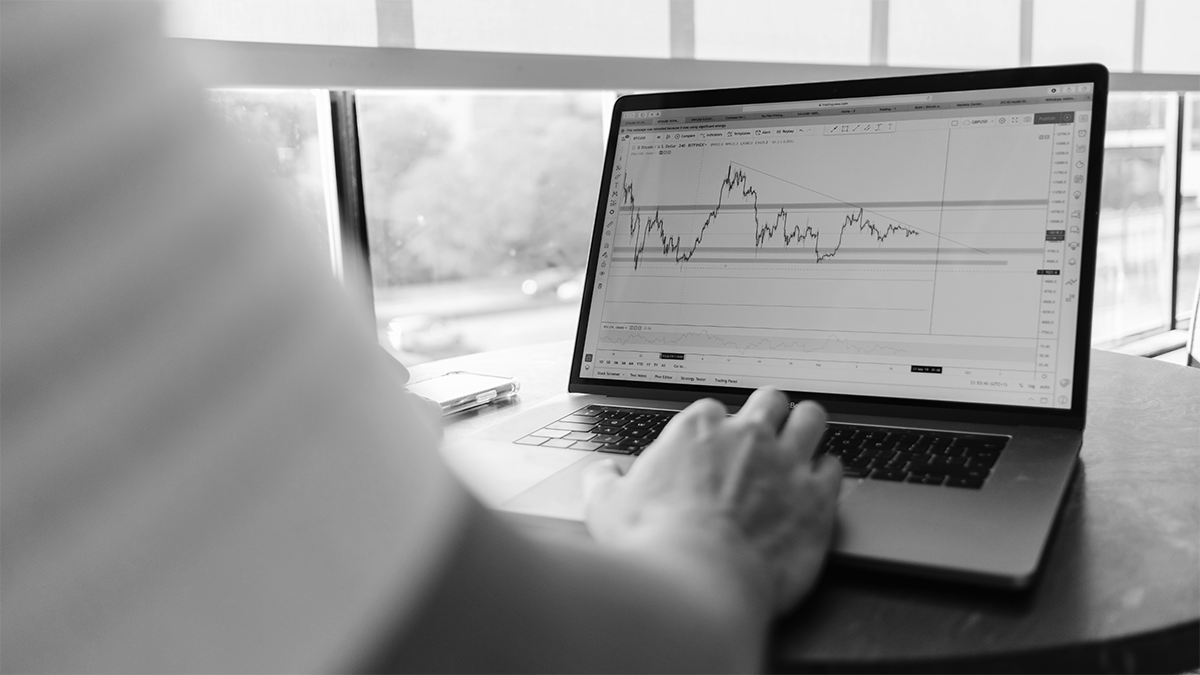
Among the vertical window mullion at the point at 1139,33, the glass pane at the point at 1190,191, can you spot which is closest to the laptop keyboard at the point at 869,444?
the vertical window mullion at the point at 1139,33

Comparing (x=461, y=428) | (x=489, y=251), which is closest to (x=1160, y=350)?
(x=489, y=251)

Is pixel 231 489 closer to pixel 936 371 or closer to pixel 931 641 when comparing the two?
pixel 931 641

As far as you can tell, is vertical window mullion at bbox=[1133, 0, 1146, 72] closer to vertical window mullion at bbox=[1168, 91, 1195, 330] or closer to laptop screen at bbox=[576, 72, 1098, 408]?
vertical window mullion at bbox=[1168, 91, 1195, 330]

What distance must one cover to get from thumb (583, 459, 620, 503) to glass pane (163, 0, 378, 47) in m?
0.98

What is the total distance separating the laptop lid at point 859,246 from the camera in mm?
858

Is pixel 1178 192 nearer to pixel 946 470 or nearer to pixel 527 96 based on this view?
pixel 527 96

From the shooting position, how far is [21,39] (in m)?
0.26

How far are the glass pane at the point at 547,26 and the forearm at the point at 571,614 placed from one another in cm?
143

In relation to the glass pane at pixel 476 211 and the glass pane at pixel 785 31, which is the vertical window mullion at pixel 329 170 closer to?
the glass pane at pixel 476 211

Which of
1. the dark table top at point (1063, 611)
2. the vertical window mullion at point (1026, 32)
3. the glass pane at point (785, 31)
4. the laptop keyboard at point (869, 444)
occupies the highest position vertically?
the vertical window mullion at point (1026, 32)

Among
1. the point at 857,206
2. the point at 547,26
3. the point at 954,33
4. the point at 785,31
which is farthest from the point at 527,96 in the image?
the point at 857,206

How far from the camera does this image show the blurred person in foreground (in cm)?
27

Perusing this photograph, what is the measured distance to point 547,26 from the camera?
1.90 metres

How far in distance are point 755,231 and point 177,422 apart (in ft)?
2.57
